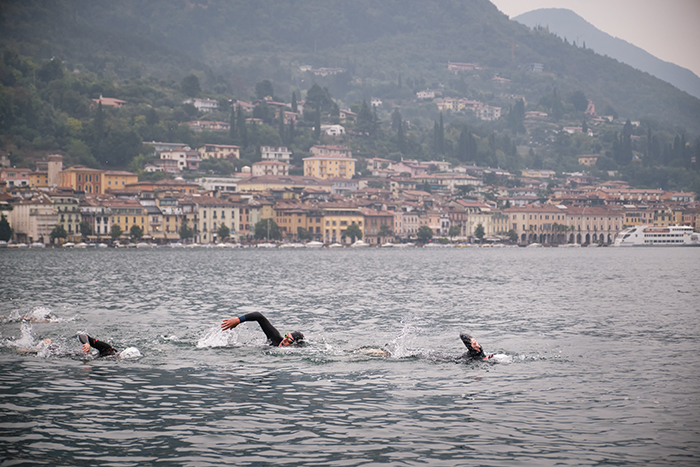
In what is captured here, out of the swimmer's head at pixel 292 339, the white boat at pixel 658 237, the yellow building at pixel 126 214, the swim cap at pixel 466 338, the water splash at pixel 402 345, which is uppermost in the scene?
the yellow building at pixel 126 214

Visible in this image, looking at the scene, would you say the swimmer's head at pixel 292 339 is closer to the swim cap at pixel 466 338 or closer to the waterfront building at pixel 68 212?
the swim cap at pixel 466 338

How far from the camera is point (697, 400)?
18.3 meters

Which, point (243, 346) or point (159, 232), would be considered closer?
point (243, 346)

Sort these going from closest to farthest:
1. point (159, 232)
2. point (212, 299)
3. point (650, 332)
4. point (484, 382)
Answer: point (484, 382), point (650, 332), point (212, 299), point (159, 232)

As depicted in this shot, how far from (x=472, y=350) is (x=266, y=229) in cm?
14954

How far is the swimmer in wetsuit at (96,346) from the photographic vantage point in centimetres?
2225

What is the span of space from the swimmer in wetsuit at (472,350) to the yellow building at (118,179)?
166223mm

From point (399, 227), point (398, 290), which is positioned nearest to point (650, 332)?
point (398, 290)

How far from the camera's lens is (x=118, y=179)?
184250mm

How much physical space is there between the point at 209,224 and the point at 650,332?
14402cm

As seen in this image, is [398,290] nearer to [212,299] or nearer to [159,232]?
[212,299]

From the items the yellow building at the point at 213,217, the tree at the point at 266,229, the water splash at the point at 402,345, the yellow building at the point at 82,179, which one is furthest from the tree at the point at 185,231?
the water splash at the point at 402,345

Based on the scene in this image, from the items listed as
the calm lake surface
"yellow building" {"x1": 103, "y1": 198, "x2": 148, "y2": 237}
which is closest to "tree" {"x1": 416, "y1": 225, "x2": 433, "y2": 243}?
"yellow building" {"x1": 103, "y1": 198, "x2": 148, "y2": 237}

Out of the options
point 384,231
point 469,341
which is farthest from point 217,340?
point 384,231
